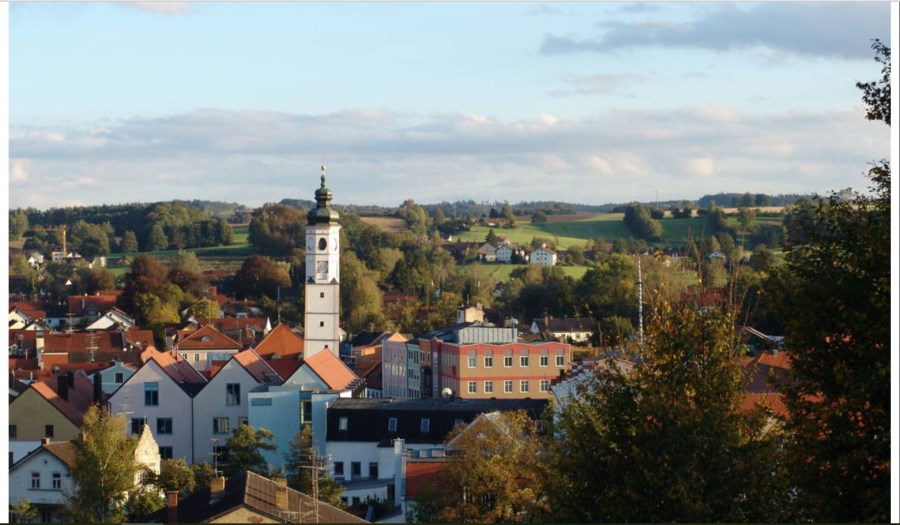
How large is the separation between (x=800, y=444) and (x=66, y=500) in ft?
72.5

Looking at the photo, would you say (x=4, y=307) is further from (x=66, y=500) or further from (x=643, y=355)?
(x=66, y=500)

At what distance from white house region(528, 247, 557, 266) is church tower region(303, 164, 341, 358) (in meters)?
63.2

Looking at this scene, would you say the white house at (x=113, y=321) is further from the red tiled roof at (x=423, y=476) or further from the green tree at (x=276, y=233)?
the red tiled roof at (x=423, y=476)

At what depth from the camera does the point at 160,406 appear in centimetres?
4712

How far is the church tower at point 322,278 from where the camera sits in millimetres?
70438

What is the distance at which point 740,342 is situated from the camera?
64.6 ft

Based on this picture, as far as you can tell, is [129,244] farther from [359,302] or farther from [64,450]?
[64,450]

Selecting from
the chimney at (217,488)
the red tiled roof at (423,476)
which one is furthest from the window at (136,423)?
the chimney at (217,488)

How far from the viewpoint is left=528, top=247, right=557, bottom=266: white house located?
139 metres

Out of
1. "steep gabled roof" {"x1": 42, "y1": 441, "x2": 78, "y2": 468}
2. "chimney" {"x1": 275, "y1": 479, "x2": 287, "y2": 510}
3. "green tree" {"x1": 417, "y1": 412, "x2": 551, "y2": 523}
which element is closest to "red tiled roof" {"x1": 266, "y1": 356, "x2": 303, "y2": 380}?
"steep gabled roof" {"x1": 42, "y1": 441, "x2": 78, "y2": 468}

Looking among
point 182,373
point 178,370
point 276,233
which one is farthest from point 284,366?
point 276,233

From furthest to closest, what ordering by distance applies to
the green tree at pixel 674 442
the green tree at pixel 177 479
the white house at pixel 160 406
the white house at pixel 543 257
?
the white house at pixel 543 257 < the white house at pixel 160 406 < the green tree at pixel 177 479 < the green tree at pixel 674 442

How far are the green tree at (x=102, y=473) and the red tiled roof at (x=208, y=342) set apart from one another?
118 feet

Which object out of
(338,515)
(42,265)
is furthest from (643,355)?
(42,265)
